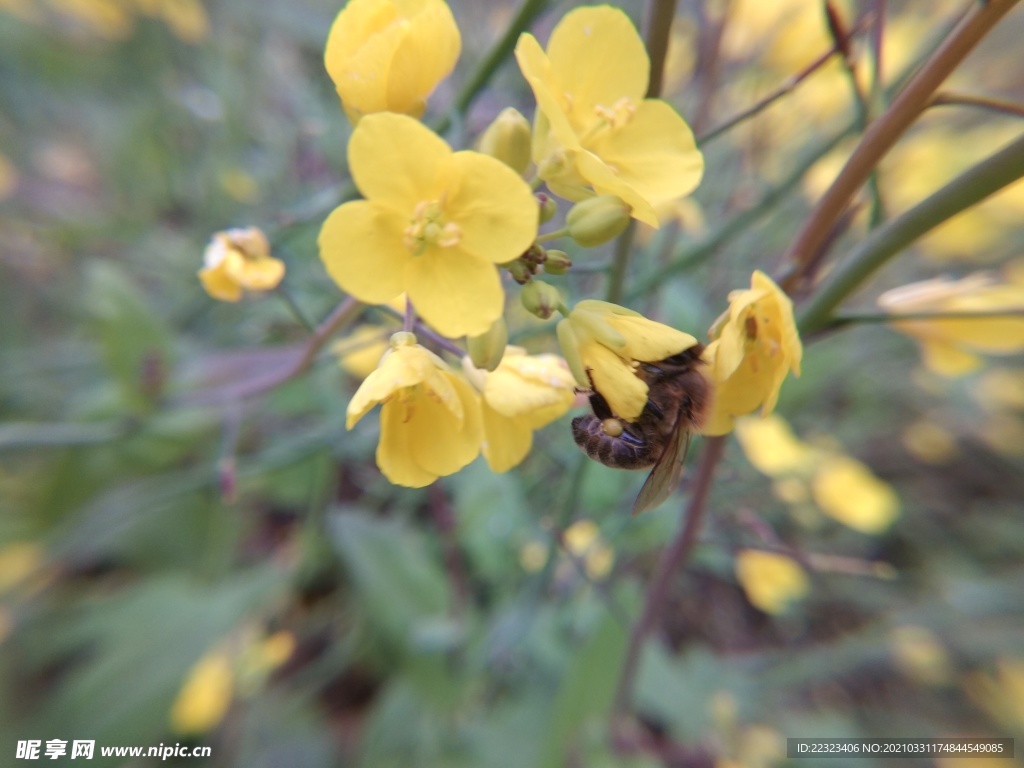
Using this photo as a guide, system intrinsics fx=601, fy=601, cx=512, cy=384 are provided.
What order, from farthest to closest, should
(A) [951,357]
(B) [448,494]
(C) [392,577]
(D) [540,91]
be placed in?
(B) [448,494] → (C) [392,577] → (A) [951,357] → (D) [540,91]

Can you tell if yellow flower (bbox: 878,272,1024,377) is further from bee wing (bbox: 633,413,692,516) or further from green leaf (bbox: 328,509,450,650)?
green leaf (bbox: 328,509,450,650)

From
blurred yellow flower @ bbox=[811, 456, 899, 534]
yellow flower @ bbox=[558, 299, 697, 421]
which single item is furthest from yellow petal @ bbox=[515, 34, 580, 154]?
blurred yellow flower @ bbox=[811, 456, 899, 534]

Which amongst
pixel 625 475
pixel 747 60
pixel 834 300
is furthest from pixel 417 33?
pixel 747 60

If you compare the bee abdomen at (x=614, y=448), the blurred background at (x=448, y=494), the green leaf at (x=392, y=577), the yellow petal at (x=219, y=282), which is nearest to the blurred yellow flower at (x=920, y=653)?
the blurred background at (x=448, y=494)

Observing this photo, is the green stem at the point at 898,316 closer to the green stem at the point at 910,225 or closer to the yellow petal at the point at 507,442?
the green stem at the point at 910,225

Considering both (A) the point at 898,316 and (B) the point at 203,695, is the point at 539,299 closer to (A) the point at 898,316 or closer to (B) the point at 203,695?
(A) the point at 898,316

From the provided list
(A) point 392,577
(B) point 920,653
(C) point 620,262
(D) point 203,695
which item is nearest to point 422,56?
(C) point 620,262

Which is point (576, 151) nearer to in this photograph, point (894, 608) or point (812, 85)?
point (812, 85)
